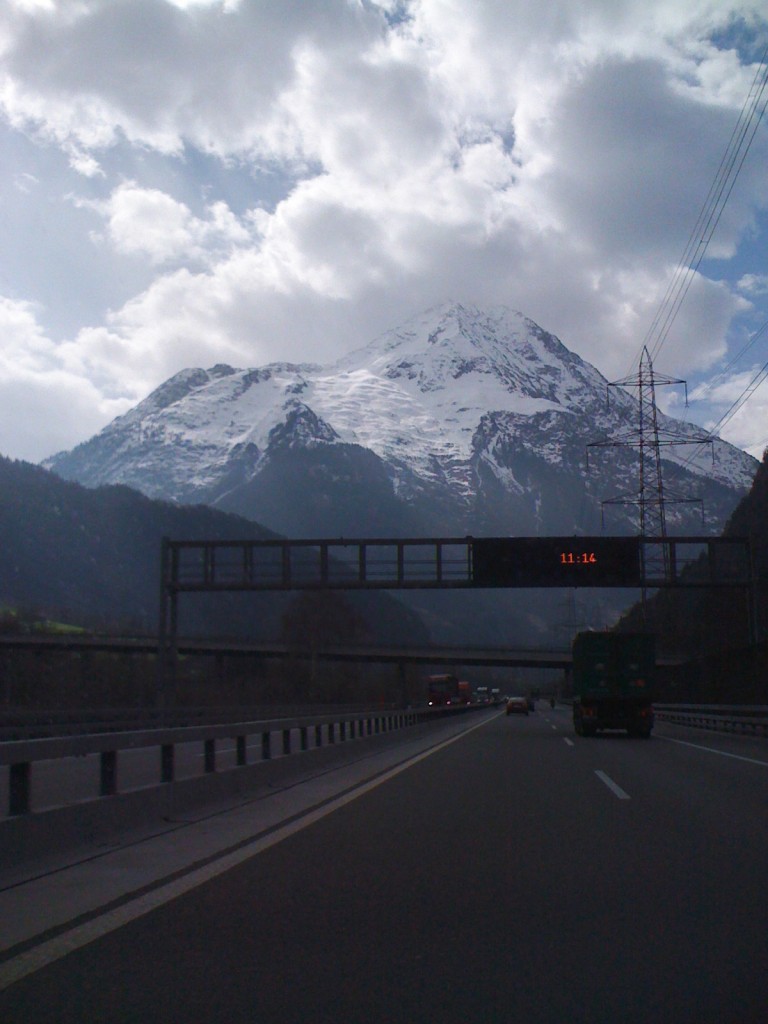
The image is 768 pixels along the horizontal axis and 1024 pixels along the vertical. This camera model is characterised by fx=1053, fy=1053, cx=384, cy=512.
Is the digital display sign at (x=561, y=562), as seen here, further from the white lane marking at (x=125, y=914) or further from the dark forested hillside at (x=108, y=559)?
the dark forested hillside at (x=108, y=559)

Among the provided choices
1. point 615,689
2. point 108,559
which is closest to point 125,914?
point 615,689

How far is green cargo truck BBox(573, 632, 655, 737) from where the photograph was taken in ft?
105

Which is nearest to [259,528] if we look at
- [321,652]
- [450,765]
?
[321,652]

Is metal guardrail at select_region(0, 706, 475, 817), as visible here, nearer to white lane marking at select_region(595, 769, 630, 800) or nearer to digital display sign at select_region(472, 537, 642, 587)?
white lane marking at select_region(595, 769, 630, 800)

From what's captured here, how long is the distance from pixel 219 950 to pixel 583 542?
36.4 metres

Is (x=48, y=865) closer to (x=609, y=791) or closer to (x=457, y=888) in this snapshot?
(x=457, y=888)

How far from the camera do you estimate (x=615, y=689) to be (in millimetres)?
32125

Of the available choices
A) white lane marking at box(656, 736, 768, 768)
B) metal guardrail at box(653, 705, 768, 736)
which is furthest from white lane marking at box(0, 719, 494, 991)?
metal guardrail at box(653, 705, 768, 736)

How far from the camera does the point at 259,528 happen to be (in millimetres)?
168750

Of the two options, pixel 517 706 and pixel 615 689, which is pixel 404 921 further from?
pixel 517 706

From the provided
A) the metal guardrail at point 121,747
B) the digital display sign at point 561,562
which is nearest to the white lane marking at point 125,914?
the metal guardrail at point 121,747

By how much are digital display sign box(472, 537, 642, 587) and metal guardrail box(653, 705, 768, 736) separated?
5732 mm

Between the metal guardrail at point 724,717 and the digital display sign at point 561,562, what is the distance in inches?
226

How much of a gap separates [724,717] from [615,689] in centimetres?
610
